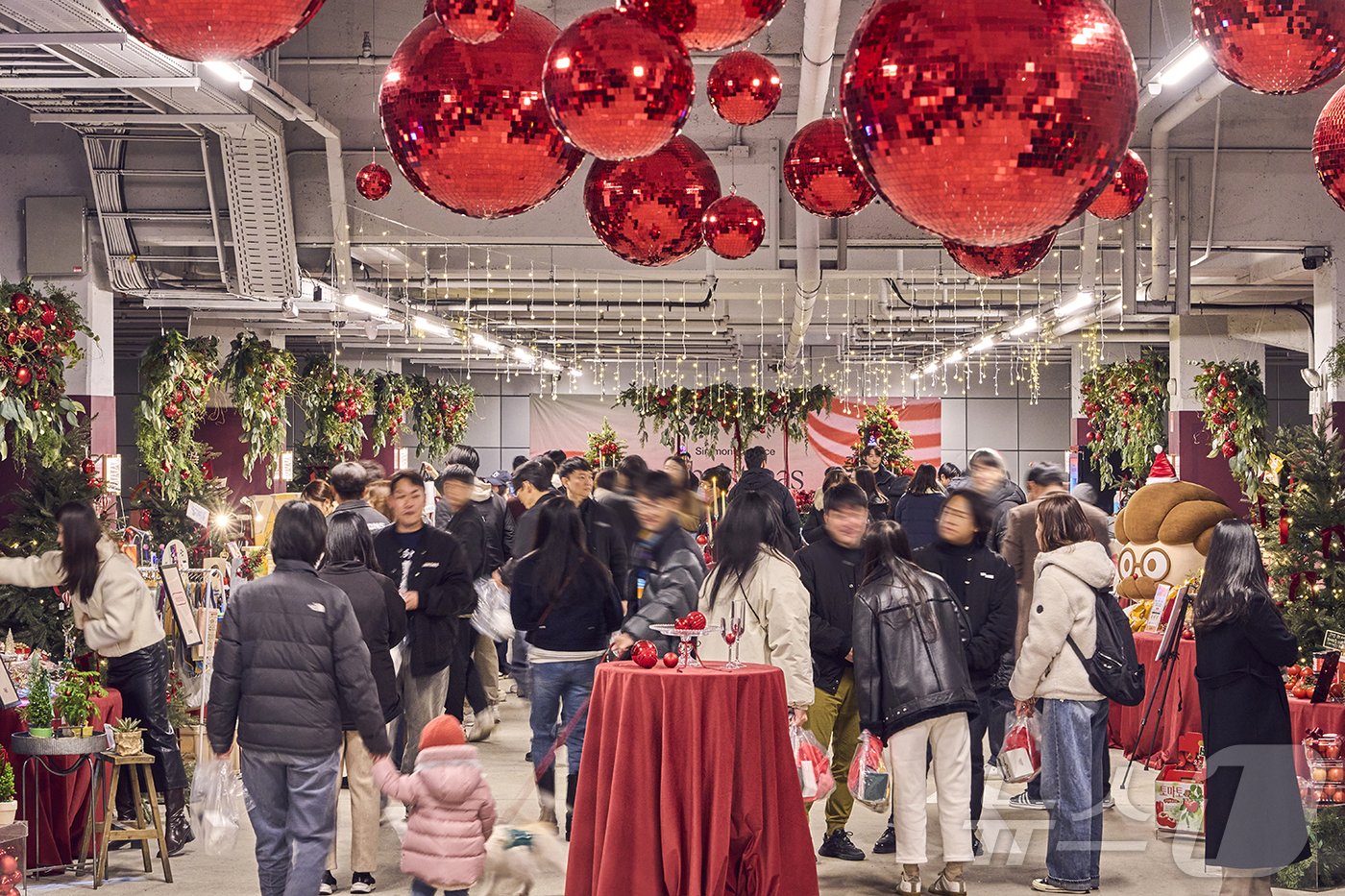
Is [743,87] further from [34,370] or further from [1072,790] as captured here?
[34,370]

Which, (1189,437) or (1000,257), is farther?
(1189,437)

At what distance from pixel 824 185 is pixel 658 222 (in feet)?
1.92

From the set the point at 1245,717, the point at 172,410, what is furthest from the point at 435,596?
the point at 172,410

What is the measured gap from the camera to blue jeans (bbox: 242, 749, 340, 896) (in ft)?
14.7

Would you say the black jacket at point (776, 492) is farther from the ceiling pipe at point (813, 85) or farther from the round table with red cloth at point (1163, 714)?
the round table with red cloth at point (1163, 714)

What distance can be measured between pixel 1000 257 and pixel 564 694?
378 cm

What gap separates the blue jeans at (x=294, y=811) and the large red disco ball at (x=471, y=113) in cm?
296

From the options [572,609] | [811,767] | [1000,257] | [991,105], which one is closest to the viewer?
[991,105]

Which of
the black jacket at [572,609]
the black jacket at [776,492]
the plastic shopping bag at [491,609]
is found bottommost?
the plastic shopping bag at [491,609]

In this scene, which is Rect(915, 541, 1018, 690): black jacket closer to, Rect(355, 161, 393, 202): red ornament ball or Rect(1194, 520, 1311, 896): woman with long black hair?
Rect(1194, 520, 1311, 896): woman with long black hair

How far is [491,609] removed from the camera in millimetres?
8062

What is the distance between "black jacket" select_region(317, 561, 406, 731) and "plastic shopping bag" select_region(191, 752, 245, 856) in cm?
68

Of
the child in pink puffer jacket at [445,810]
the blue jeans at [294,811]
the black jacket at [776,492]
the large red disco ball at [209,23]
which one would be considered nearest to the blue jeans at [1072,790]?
the child in pink puffer jacket at [445,810]

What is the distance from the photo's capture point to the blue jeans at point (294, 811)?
449 cm
